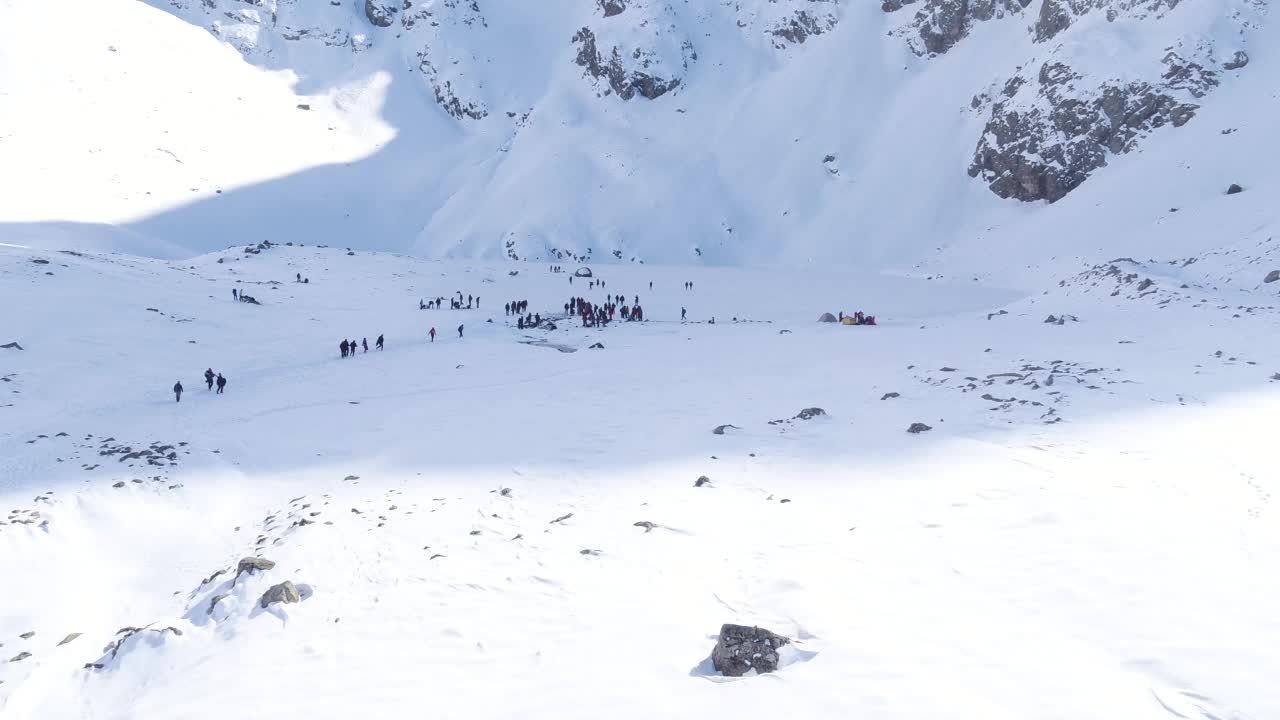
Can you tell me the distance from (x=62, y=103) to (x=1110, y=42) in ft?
371

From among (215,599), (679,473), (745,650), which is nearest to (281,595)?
(215,599)

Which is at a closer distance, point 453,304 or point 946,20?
point 453,304

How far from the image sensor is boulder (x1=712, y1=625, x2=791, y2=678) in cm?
586

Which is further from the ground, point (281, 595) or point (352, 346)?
point (352, 346)

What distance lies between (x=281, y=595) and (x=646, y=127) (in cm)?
8967

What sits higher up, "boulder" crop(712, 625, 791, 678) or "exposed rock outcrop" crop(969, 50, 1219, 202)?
"exposed rock outcrop" crop(969, 50, 1219, 202)

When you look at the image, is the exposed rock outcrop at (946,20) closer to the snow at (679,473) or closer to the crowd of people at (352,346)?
the snow at (679,473)

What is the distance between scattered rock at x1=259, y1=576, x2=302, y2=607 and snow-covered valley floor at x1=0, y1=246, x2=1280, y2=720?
0.41 feet

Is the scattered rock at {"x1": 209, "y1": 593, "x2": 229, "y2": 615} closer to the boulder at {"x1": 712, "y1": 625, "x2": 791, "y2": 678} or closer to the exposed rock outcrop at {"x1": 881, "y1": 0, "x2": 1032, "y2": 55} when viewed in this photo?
the boulder at {"x1": 712, "y1": 625, "x2": 791, "y2": 678}

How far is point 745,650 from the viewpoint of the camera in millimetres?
5930

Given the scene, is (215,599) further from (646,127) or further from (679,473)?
(646,127)

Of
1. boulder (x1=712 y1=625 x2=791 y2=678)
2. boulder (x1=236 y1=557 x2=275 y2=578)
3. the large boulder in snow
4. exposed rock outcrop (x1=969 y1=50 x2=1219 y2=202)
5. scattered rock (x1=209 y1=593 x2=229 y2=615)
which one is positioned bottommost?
scattered rock (x1=209 y1=593 x2=229 y2=615)

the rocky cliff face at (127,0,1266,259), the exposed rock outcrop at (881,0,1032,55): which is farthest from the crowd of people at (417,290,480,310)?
the exposed rock outcrop at (881,0,1032,55)

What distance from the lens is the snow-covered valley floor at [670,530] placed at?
566 cm
